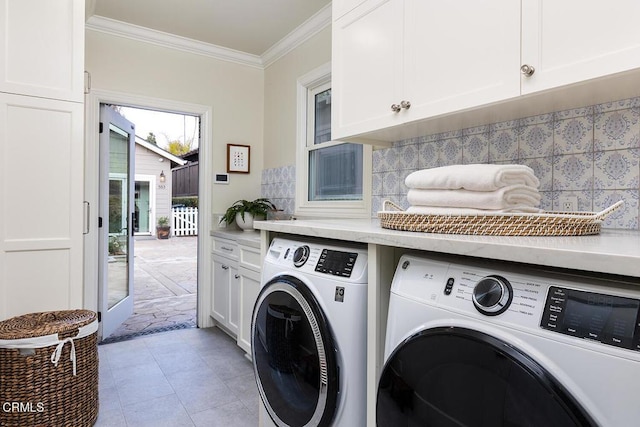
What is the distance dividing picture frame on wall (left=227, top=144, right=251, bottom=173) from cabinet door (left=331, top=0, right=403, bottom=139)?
6.40ft

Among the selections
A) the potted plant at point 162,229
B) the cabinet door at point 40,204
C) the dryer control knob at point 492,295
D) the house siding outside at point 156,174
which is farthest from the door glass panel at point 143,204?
the dryer control knob at point 492,295

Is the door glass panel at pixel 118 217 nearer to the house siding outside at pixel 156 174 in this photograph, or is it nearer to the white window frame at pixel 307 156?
the white window frame at pixel 307 156

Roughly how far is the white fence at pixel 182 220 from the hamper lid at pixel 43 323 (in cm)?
1100

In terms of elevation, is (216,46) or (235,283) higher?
(216,46)

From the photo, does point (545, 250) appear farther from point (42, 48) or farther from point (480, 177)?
point (42, 48)

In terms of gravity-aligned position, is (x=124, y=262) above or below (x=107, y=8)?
below

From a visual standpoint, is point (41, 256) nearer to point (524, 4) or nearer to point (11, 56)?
point (11, 56)

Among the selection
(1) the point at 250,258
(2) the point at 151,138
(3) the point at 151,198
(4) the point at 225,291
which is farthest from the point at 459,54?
(2) the point at 151,138

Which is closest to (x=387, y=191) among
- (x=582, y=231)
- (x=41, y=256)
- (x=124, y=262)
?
(x=582, y=231)

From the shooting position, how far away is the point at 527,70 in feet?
3.70

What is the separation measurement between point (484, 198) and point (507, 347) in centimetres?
47

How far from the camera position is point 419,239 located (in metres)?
0.92

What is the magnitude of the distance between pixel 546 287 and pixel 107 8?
11.2 ft

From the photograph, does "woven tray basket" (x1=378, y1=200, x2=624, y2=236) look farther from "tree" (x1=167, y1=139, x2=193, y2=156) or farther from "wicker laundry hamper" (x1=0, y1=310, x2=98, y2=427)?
"tree" (x1=167, y1=139, x2=193, y2=156)
